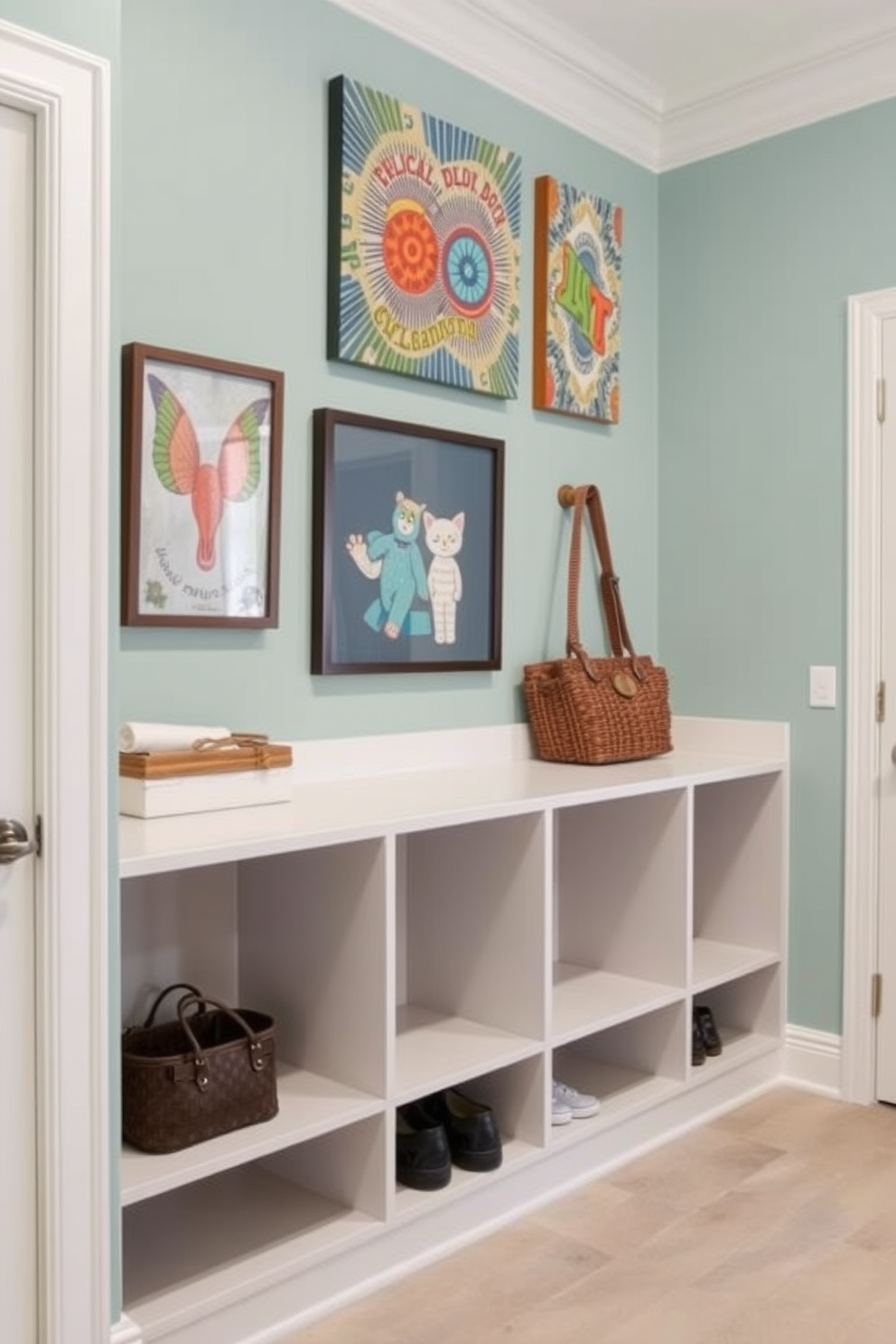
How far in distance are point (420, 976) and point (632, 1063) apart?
2.07 ft

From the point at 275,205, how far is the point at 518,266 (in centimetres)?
74

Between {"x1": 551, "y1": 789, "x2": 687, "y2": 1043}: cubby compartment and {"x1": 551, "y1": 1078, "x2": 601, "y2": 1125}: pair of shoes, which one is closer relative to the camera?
{"x1": 551, "y1": 1078, "x2": 601, "y2": 1125}: pair of shoes

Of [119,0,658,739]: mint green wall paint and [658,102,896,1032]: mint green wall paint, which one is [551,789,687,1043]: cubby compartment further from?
[658,102,896,1032]: mint green wall paint

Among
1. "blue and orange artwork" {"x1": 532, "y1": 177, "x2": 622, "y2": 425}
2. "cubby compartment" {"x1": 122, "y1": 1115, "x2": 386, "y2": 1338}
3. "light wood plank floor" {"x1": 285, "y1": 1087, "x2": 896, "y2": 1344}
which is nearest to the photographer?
"cubby compartment" {"x1": 122, "y1": 1115, "x2": 386, "y2": 1338}

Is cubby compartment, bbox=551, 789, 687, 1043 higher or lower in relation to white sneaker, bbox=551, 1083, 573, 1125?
higher

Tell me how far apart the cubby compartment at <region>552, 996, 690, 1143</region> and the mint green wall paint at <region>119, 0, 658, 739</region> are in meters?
0.80

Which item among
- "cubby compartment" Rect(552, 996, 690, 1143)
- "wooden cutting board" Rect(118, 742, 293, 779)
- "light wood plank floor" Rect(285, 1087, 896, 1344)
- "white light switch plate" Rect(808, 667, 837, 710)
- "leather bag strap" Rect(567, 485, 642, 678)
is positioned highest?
"leather bag strap" Rect(567, 485, 642, 678)

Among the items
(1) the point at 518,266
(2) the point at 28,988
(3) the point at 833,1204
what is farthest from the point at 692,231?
(2) the point at 28,988

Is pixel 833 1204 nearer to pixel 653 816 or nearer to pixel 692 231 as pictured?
pixel 653 816

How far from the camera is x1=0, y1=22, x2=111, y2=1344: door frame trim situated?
166cm

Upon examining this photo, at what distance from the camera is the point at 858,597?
3146 millimetres

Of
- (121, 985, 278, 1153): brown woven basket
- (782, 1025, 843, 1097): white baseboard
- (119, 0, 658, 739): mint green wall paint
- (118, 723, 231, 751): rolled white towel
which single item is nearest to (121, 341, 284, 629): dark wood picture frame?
(119, 0, 658, 739): mint green wall paint

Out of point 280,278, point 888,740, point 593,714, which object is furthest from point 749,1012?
point 280,278

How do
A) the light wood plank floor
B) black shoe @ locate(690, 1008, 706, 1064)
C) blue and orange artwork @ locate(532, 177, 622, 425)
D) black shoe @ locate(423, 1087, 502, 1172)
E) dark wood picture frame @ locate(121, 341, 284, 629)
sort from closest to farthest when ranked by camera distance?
the light wood plank floor, dark wood picture frame @ locate(121, 341, 284, 629), black shoe @ locate(423, 1087, 502, 1172), black shoe @ locate(690, 1008, 706, 1064), blue and orange artwork @ locate(532, 177, 622, 425)
